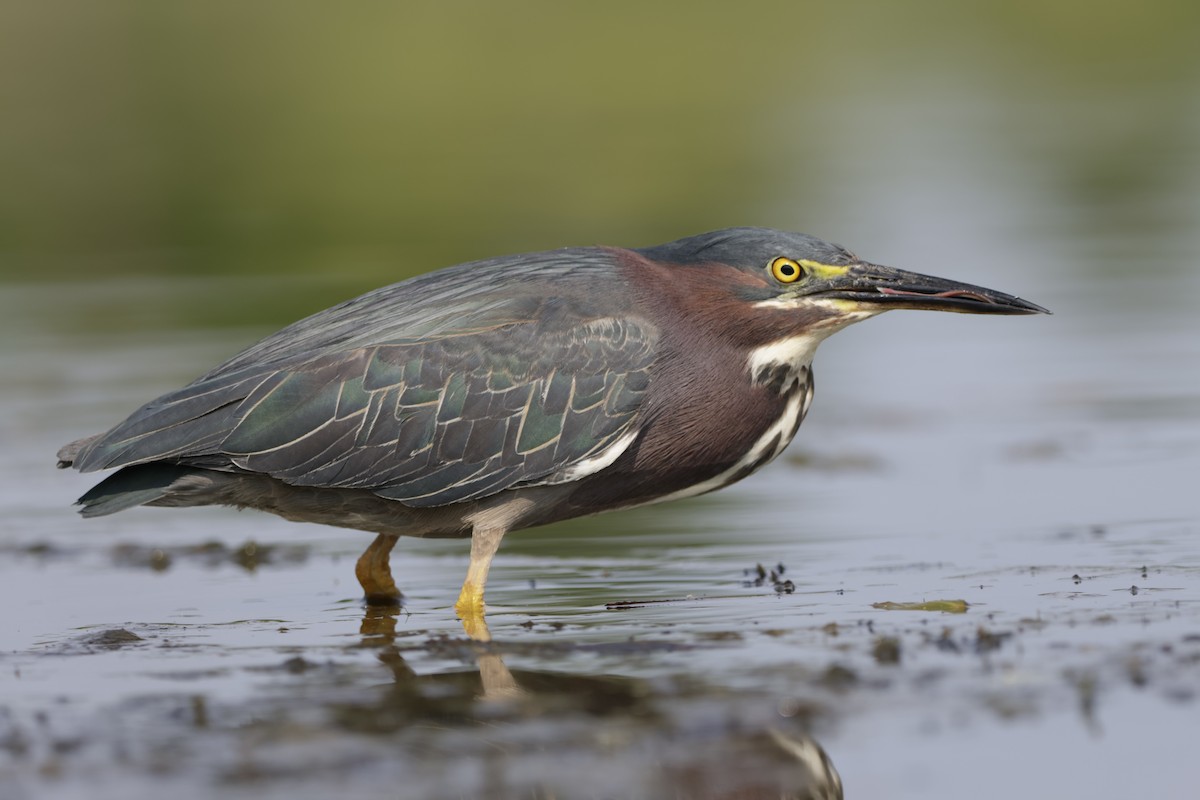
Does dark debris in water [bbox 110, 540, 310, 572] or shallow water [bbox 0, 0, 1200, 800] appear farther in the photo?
dark debris in water [bbox 110, 540, 310, 572]

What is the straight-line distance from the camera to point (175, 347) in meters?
14.7

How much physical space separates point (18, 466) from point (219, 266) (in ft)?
25.1

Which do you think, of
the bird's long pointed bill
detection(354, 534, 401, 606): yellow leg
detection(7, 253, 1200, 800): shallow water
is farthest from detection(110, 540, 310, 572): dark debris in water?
the bird's long pointed bill

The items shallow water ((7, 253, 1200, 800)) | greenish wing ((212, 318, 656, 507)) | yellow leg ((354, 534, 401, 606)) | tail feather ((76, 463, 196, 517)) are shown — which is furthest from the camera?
yellow leg ((354, 534, 401, 606))

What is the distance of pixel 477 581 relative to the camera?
7.64m

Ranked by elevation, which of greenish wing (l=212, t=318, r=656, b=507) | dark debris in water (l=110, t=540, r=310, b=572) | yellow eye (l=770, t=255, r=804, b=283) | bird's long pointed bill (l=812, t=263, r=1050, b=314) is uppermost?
yellow eye (l=770, t=255, r=804, b=283)

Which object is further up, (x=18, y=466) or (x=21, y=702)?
(x=18, y=466)

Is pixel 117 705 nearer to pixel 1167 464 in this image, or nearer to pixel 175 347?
pixel 1167 464

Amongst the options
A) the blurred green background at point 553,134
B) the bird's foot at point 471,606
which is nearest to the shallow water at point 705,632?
the bird's foot at point 471,606

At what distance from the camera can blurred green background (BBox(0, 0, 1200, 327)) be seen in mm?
19359

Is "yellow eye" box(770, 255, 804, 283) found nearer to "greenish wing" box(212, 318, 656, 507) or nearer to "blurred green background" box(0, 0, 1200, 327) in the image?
"greenish wing" box(212, 318, 656, 507)

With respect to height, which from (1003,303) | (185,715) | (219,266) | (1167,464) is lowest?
(185,715)

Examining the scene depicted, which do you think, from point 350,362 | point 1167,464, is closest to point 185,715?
point 350,362

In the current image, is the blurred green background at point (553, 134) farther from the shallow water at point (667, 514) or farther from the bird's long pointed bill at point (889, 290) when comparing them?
the bird's long pointed bill at point (889, 290)
